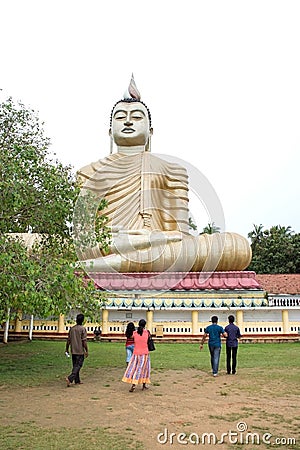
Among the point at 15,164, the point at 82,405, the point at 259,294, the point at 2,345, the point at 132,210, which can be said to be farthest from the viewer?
the point at 132,210

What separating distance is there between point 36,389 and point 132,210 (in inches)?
405

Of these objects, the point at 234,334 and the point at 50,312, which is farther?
the point at 234,334

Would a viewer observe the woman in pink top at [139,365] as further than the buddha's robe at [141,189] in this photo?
No

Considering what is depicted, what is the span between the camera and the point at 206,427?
193 inches

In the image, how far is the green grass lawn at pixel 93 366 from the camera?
176 inches

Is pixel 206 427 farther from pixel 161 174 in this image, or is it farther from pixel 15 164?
pixel 161 174

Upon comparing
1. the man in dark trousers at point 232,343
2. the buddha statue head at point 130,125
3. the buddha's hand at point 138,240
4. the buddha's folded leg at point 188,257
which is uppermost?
the buddha statue head at point 130,125

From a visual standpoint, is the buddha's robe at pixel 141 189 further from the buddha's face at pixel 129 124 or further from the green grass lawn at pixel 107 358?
the green grass lawn at pixel 107 358

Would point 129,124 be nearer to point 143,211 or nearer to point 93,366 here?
point 143,211

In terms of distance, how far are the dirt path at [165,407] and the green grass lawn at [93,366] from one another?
0.27 m

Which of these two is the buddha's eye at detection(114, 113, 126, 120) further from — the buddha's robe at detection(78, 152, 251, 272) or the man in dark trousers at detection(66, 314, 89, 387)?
the man in dark trousers at detection(66, 314, 89, 387)

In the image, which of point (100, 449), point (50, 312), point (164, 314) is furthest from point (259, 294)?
point (100, 449)

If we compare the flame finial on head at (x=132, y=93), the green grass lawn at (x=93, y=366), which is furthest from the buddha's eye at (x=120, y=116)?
the green grass lawn at (x=93, y=366)

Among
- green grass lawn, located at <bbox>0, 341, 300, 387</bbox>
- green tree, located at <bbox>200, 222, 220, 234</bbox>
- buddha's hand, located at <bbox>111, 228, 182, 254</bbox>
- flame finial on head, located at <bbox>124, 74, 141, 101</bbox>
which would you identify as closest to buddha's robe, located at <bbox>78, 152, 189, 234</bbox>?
buddha's hand, located at <bbox>111, 228, 182, 254</bbox>
